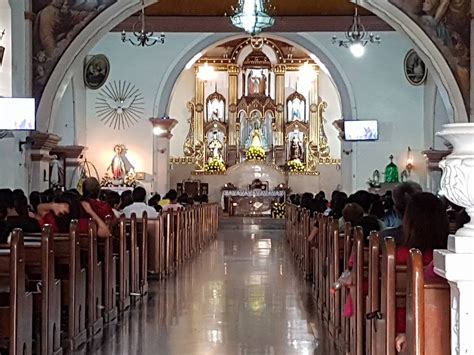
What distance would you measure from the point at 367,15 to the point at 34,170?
34.5 ft

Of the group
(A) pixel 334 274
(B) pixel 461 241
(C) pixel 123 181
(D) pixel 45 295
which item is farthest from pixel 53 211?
(C) pixel 123 181

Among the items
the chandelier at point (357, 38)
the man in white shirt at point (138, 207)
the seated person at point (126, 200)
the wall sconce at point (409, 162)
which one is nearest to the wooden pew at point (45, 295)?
the man in white shirt at point (138, 207)

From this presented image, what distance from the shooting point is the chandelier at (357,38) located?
1856 cm

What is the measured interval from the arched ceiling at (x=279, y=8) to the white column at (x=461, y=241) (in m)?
18.7

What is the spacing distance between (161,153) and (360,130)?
5.55 meters

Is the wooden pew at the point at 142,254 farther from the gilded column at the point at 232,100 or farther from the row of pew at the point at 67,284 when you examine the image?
the gilded column at the point at 232,100

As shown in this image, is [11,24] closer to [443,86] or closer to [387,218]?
[443,86]

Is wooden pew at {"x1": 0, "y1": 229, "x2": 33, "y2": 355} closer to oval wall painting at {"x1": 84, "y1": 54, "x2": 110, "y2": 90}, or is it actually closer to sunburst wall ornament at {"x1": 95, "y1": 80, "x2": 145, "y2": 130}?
sunburst wall ornament at {"x1": 95, "y1": 80, "x2": 145, "y2": 130}

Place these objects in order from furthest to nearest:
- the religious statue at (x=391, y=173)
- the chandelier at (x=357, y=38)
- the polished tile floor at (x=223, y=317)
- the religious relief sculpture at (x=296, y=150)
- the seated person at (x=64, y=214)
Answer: the religious relief sculpture at (x=296, y=150) → the religious statue at (x=391, y=173) → the chandelier at (x=357, y=38) → the seated person at (x=64, y=214) → the polished tile floor at (x=223, y=317)

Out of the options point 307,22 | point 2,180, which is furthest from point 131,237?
point 307,22

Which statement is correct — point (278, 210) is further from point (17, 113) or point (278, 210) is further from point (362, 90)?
point (17, 113)

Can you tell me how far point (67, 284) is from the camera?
6.68 m

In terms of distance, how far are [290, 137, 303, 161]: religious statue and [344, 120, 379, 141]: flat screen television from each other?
231 inches

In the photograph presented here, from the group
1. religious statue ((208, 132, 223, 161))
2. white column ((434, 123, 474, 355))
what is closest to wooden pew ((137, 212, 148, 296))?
white column ((434, 123, 474, 355))
